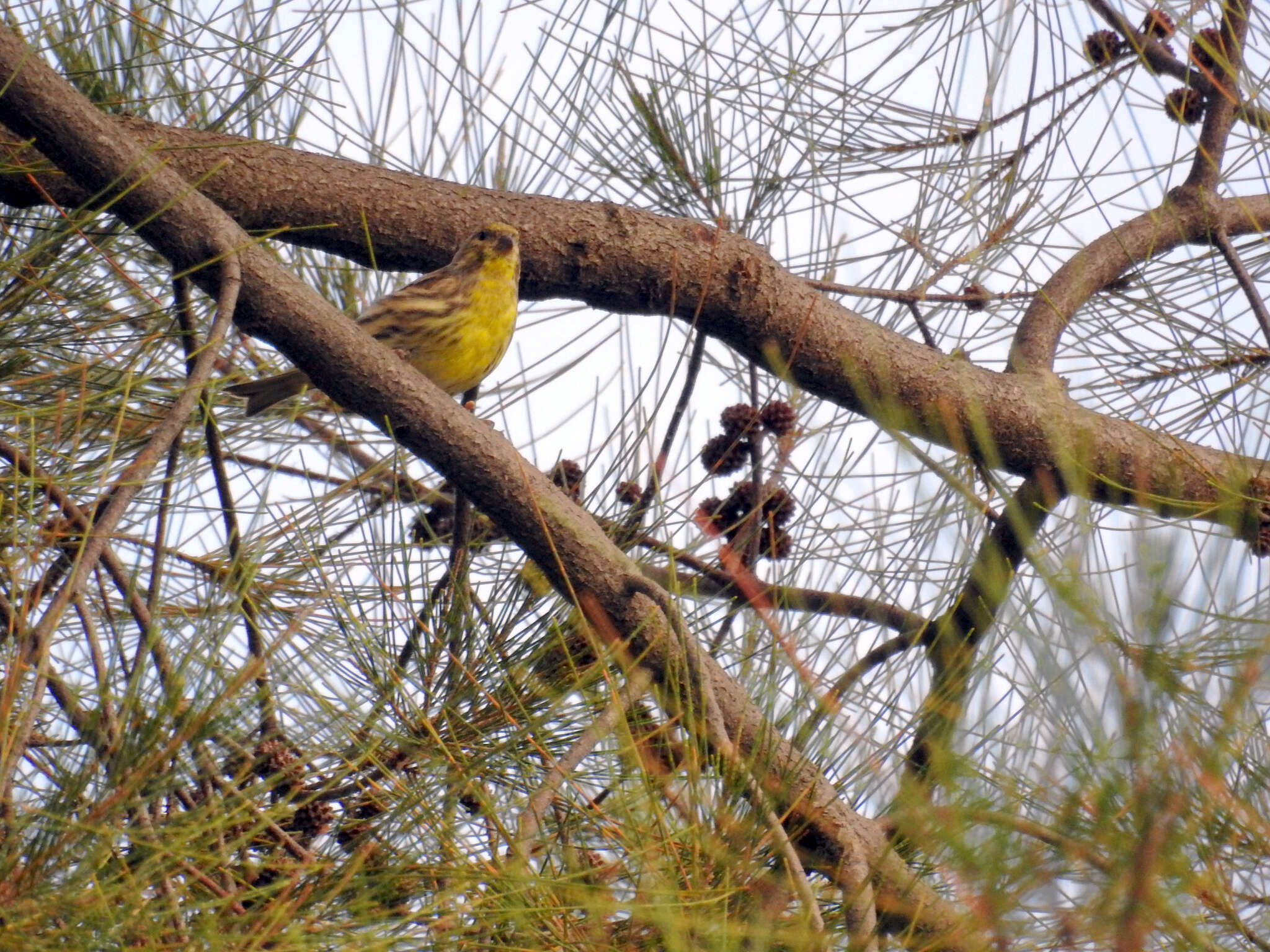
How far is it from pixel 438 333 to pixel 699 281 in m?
1.00

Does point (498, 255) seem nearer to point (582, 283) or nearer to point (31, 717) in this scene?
point (582, 283)

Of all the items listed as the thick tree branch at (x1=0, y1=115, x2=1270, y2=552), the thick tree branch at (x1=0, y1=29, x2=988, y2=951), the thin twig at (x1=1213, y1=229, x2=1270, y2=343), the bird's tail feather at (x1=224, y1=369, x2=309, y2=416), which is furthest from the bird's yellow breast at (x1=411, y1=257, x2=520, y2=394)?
the thin twig at (x1=1213, y1=229, x2=1270, y2=343)

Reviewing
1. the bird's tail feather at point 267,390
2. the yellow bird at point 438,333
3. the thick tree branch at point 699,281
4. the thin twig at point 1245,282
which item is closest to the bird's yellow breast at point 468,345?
the yellow bird at point 438,333

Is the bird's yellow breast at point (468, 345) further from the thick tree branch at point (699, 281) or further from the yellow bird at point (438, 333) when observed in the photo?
the thick tree branch at point (699, 281)

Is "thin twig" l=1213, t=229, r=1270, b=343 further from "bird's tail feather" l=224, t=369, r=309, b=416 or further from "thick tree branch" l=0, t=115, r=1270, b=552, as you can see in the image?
"bird's tail feather" l=224, t=369, r=309, b=416

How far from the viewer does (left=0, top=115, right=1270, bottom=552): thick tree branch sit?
2238 mm

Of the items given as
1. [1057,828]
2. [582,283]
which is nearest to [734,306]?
[582,283]

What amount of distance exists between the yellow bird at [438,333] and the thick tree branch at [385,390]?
1.02 m

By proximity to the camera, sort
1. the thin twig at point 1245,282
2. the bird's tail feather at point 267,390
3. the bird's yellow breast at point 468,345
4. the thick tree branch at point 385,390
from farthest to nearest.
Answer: the bird's yellow breast at point 468,345
the bird's tail feather at point 267,390
the thin twig at point 1245,282
the thick tree branch at point 385,390

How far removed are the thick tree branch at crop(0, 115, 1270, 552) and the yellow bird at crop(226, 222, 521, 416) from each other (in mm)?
595

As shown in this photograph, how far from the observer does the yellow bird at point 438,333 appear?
9.89ft

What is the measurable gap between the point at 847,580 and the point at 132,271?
1599 millimetres

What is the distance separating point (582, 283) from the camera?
2404 mm

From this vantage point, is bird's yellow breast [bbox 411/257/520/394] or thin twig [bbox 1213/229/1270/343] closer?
thin twig [bbox 1213/229/1270/343]
